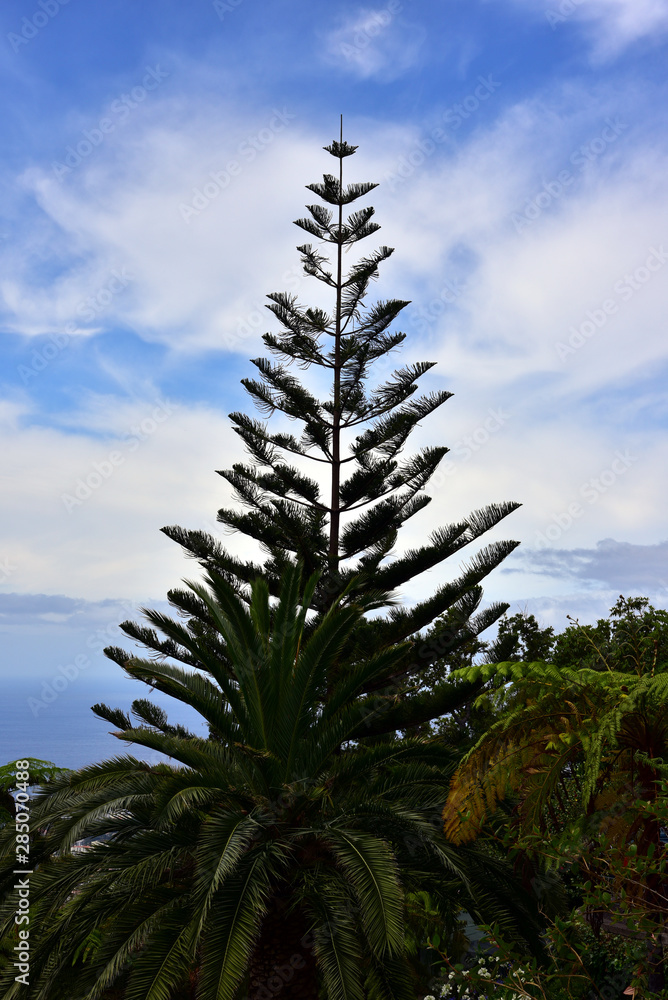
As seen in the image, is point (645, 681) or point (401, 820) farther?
point (401, 820)

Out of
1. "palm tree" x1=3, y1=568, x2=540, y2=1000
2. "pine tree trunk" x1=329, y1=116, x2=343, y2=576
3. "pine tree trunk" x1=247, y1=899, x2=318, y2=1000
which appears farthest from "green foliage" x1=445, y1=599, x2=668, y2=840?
"pine tree trunk" x1=329, y1=116, x2=343, y2=576

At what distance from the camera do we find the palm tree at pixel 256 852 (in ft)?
15.9

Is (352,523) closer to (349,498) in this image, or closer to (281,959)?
(349,498)

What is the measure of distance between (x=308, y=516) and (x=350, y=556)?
3.20 feet

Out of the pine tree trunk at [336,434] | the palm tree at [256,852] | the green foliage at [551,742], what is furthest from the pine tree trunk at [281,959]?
the pine tree trunk at [336,434]

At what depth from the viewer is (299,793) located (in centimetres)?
546

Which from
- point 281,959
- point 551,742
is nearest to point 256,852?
point 281,959

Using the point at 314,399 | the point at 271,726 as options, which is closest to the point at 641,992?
the point at 271,726

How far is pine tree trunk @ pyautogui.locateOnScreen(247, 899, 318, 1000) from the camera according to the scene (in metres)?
5.48

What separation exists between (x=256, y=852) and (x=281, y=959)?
864 millimetres

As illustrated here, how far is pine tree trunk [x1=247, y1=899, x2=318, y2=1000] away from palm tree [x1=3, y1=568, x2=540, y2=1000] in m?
0.01

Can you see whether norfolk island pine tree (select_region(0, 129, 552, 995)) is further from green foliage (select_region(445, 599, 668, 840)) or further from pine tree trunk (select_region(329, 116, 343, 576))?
green foliage (select_region(445, 599, 668, 840))

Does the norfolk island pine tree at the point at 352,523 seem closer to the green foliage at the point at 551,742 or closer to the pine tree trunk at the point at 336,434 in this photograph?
the pine tree trunk at the point at 336,434

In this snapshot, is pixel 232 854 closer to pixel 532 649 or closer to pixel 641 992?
pixel 641 992
